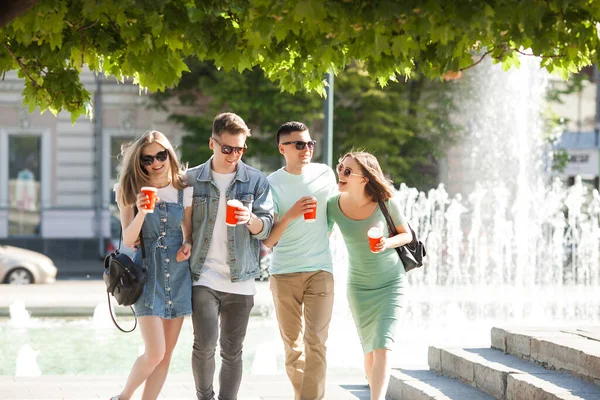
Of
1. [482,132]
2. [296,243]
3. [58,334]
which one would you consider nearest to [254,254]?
[296,243]

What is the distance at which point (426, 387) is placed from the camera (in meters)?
7.66

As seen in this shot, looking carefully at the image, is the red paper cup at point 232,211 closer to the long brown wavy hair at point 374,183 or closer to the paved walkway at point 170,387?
the long brown wavy hair at point 374,183

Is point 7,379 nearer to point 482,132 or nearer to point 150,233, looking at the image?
point 150,233

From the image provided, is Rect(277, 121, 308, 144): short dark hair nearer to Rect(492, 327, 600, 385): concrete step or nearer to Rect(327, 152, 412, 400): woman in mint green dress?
Rect(327, 152, 412, 400): woman in mint green dress

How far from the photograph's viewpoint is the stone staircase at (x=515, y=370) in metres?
6.66

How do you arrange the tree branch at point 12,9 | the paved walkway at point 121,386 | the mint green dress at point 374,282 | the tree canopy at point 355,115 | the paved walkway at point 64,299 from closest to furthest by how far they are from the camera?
the tree branch at point 12,9, the mint green dress at point 374,282, the paved walkway at point 121,386, the paved walkway at point 64,299, the tree canopy at point 355,115

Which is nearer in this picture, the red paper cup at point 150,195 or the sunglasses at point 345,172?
the red paper cup at point 150,195

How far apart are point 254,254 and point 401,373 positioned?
Answer: 222 cm

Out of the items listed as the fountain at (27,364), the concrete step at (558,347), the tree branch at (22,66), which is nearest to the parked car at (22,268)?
the fountain at (27,364)

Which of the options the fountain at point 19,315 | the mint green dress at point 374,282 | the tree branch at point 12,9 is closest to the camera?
the tree branch at point 12,9

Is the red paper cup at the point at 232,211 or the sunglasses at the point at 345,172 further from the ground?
the sunglasses at the point at 345,172

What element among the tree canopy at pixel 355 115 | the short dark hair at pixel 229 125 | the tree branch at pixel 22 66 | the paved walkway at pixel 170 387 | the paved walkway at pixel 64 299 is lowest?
the paved walkway at pixel 64 299

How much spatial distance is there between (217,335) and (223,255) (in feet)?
1.58

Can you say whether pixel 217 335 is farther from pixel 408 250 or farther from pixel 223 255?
pixel 408 250
